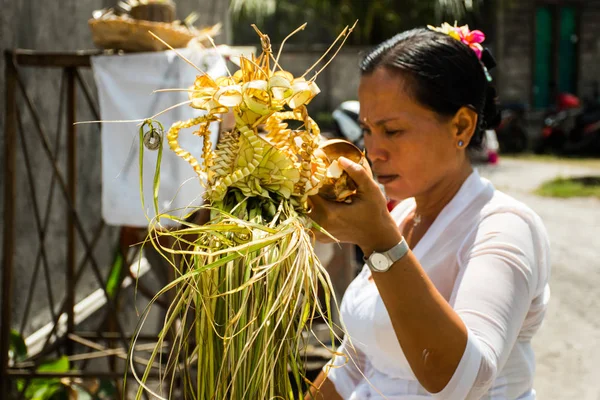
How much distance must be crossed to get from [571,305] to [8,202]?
4.12m

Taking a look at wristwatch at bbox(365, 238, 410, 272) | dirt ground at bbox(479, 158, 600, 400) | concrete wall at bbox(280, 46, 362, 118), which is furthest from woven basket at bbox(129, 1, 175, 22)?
concrete wall at bbox(280, 46, 362, 118)

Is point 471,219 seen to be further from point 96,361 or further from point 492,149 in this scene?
point 492,149

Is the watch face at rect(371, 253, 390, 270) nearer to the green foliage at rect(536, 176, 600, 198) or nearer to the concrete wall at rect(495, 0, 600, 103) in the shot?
the green foliage at rect(536, 176, 600, 198)

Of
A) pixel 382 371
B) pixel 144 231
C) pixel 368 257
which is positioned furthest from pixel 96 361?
pixel 368 257

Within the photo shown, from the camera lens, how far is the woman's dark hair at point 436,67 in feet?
5.06

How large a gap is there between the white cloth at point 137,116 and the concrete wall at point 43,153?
46cm

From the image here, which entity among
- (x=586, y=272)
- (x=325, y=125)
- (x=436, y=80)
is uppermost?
(x=436, y=80)

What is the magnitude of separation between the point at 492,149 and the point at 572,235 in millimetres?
1311

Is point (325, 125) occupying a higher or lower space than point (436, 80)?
lower

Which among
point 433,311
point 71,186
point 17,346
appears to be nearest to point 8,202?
point 71,186

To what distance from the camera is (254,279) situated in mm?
1053

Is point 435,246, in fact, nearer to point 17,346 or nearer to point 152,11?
point 152,11

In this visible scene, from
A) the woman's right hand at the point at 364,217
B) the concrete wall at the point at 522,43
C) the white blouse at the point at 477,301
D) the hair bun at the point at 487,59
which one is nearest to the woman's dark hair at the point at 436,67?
the hair bun at the point at 487,59

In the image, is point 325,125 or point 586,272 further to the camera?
point 325,125
